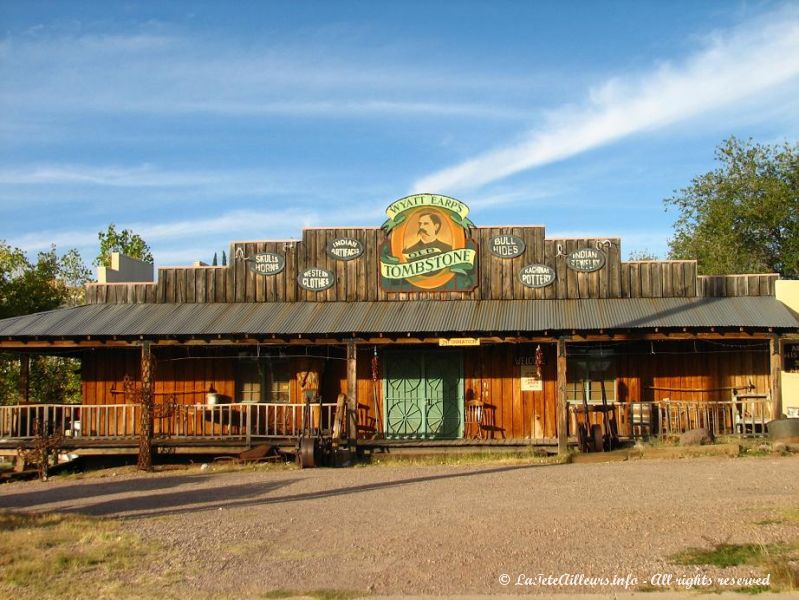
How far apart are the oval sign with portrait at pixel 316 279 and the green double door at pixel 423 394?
7.48 ft

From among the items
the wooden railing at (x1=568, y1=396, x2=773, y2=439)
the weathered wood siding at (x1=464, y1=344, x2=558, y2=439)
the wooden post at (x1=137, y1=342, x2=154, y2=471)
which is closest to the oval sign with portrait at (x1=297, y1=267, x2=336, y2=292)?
the weathered wood siding at (x1=464, y1=344, x2=558, y2=439)

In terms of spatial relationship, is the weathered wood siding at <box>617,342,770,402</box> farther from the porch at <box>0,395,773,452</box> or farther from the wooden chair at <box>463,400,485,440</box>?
the wooden chair at <box>463,400,485,440</box>

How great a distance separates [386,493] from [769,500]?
5.53 m

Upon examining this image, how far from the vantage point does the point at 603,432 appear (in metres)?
19.2

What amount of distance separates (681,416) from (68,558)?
13.8m

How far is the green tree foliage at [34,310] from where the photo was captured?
2884 cm

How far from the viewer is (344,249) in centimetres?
2177

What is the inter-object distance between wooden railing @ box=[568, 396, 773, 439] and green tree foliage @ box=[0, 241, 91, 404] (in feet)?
53.9

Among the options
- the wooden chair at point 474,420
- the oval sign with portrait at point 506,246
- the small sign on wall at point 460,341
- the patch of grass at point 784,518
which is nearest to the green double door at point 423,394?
the wooden chair at point 474,420

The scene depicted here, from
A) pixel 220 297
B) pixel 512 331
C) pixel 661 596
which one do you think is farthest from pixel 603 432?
pixel 661 596

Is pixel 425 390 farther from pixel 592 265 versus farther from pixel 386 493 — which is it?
pixel 386 493

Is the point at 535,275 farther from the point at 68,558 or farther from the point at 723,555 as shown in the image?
the point at 68,558

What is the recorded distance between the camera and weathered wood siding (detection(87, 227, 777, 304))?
68.3 ft

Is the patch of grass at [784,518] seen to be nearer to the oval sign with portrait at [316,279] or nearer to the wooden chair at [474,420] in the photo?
the wooden chair at [474,420]
